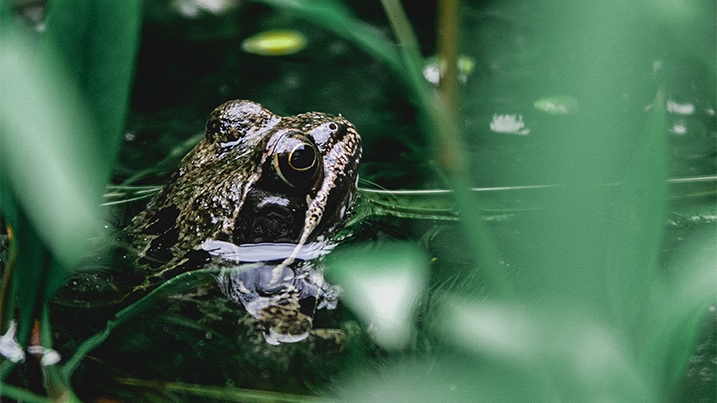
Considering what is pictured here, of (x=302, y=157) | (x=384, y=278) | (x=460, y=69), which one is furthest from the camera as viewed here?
(x=460, y=69)

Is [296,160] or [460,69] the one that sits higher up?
[460,69]

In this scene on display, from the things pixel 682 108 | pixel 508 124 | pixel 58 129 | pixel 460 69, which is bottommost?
pixel 58 129

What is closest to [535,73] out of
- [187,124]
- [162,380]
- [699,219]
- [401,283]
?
[401,283]

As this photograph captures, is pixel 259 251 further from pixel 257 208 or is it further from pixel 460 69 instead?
pixel 460 69

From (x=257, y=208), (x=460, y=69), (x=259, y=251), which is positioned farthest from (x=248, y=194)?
(x=460, y=69)

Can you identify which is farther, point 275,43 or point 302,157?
point 275,43

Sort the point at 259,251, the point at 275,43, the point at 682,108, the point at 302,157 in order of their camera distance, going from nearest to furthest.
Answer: the point at 302,157 < the point at 259,251 < the point at 682,108 < the point at 275,43

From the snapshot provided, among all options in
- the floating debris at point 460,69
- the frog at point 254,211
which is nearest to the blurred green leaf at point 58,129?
the frog at point 254,211

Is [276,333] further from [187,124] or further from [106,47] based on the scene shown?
[187,124]

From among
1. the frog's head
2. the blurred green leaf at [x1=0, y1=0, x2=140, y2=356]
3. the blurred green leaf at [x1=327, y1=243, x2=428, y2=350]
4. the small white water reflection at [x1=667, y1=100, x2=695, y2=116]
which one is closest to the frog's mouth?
the frog's head
